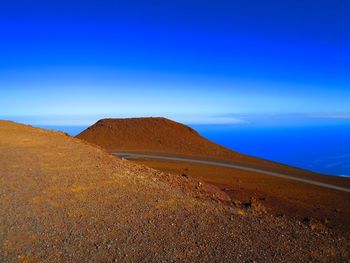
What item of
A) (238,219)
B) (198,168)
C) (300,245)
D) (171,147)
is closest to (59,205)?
(238,219)

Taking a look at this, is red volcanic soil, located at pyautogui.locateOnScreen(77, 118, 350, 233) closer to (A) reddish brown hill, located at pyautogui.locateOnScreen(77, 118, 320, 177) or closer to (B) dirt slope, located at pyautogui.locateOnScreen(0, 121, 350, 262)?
(A) reddish brown hill, located at pyautogui.locateOnScreen(77, 118, 320, 177)

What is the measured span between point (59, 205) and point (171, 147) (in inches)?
1257

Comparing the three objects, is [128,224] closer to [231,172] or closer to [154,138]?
[231,172]

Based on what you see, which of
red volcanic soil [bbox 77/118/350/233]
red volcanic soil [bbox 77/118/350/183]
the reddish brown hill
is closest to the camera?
red volcanic soil [bbox 77/118/350/233]

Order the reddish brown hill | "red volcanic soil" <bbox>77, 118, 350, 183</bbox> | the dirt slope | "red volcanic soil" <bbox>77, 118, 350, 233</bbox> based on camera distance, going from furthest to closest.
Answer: the reddish brown hill
"red volcanic soil" <bbox>77, 118, 350, 183</bbox>
"red volcanic soil" <bbox>77, 118, 350, 233</bbox>
the dirt slope

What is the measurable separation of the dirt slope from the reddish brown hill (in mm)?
25372

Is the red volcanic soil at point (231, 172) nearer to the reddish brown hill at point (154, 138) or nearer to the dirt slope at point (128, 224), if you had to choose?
the reddish brown hill at point (154, 138)

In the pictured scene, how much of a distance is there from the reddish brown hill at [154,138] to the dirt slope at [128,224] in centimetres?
2537

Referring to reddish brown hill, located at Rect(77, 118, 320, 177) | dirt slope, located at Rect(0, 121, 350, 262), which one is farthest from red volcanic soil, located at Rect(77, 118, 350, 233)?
dirt slope, located at Rect(0, 121, 350, 262)

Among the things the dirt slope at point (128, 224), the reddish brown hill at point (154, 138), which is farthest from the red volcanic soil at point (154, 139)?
the dirt slope at point (128, 224)

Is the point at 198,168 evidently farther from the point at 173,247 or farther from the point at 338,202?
the point at 173,247

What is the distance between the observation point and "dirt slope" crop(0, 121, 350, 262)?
315 inches

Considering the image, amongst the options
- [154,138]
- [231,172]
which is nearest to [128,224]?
[231,172]

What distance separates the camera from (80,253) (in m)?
7.86
